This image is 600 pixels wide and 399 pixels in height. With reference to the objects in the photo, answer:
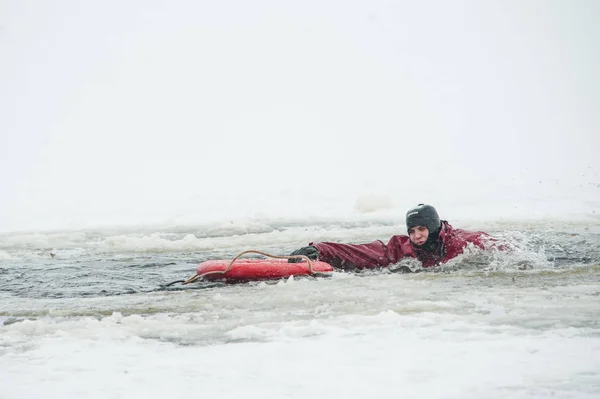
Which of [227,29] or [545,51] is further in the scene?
[227,29]

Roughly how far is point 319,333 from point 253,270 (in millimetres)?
2484

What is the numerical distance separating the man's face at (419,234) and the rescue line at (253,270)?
1.00 m

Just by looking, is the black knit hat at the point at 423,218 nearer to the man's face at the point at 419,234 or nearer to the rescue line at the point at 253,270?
the man's face at the point at 419,234

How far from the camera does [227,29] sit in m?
70.6

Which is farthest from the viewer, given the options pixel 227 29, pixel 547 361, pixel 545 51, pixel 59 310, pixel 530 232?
pixel 227 29

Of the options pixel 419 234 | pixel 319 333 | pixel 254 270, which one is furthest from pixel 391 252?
pixel 319 333

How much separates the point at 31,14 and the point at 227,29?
2001 cm

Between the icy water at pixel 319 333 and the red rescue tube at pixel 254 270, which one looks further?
the red rescue tube at pixel 254 270

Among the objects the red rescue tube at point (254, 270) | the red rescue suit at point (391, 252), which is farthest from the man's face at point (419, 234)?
the red rescue tube at point (254, 270)

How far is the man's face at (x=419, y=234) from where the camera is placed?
22.5 ft

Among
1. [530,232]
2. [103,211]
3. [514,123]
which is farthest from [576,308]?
[514,123]

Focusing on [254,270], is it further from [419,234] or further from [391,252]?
[419,234]

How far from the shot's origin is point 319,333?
4.27 m

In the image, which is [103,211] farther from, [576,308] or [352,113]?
[352,113]
